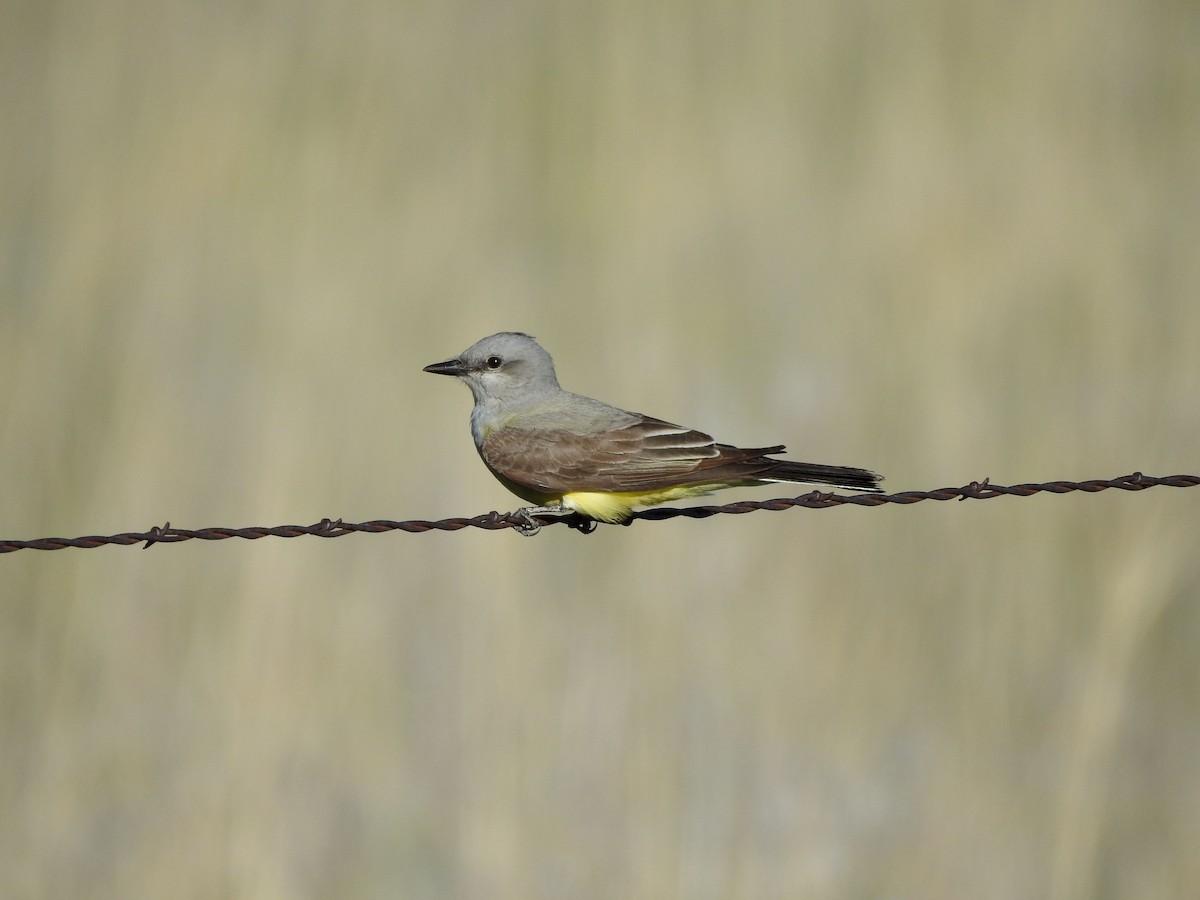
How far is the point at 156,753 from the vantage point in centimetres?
605

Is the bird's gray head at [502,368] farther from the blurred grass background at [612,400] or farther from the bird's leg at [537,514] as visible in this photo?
the bird's leg at [537,514]

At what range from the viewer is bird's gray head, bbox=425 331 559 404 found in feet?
19.9

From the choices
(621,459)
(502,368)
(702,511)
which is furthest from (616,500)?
(502,368)

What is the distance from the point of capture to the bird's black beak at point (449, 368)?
6043 mm

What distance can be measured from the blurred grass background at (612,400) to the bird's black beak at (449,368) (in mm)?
462

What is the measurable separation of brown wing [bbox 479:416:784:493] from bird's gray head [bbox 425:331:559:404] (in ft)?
1.83

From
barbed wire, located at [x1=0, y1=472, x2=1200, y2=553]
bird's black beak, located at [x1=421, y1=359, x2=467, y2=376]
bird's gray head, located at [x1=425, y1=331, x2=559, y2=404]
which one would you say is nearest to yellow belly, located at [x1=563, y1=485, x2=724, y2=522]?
barbed wire, located at [x1=0, y1=472, x2=1200, y2=553]

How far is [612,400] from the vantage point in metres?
6.68

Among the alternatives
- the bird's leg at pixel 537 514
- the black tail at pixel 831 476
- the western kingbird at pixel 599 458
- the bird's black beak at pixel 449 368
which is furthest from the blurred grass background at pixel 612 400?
the black tail at pixel 831 476

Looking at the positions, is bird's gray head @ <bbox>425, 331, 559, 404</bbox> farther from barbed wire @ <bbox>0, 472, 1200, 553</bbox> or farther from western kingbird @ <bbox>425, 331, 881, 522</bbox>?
barbed wire @ <bbox>0, 472, 1200, 553</bbox>

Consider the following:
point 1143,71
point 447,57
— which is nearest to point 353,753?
point 447,57

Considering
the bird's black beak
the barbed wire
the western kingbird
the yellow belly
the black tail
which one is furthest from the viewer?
the bird's black beak

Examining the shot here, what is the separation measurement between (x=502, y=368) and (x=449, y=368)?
0.24 m

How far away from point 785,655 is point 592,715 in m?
0.95
